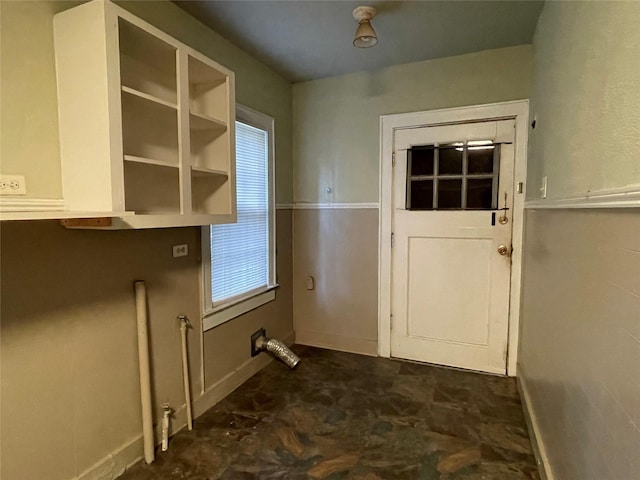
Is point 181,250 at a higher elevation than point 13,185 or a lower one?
lower

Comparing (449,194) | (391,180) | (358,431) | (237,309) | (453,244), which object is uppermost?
(391,180)

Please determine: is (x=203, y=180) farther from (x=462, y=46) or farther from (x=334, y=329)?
(x=462, y=46)

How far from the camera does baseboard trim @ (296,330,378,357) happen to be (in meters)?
3.25

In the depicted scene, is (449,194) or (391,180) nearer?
(449,194)

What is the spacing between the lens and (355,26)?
231cm

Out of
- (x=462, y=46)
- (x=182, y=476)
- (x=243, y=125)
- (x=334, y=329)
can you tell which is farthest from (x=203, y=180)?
(x=462, y=46)

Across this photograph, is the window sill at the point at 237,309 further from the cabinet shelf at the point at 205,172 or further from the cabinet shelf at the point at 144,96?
the cabinet shelf at the point at 144,96

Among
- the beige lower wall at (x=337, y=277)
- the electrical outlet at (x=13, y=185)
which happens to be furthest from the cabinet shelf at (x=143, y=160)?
the beige lower wall at (x=337, y=277)

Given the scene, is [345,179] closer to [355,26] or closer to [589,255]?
Result: [355,26]

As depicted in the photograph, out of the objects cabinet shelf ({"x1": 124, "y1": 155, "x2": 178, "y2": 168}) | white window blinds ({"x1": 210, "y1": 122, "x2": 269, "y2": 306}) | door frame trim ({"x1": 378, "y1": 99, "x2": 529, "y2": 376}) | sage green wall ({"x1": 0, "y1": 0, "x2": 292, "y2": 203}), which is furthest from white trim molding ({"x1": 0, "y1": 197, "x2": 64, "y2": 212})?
door frame trim ({"x1": 378, "y1": 99, "x2": 529, "y2": 376})

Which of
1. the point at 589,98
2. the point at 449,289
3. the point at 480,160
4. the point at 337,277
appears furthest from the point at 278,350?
the point at 589,98

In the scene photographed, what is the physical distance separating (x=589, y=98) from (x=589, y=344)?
83cm

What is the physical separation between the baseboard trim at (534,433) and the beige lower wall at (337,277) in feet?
3.93

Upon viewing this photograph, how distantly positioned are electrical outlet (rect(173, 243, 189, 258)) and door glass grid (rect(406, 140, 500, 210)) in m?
1.82
